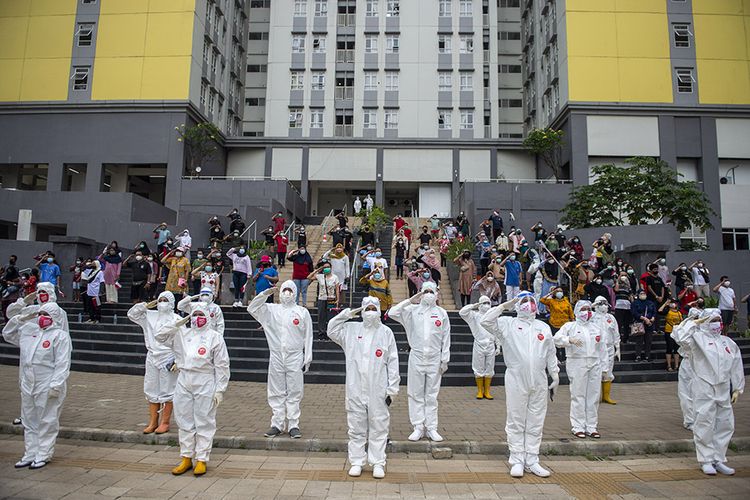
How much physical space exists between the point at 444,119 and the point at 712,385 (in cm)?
3410

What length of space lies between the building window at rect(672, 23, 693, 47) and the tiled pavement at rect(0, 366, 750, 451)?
29099 mm

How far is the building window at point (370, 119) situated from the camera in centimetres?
3838

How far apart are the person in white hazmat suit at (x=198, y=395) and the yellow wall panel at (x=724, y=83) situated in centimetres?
3497

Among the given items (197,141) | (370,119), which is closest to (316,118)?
(370,119)

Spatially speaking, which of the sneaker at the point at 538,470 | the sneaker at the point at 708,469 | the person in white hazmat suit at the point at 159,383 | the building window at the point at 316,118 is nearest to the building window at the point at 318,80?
the building window at the point at 316,118

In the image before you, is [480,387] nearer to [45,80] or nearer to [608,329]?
[608,329]

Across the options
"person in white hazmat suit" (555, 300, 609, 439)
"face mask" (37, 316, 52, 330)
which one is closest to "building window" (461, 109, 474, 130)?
"person in white hazmat suit" (555, 300, 609, 439)

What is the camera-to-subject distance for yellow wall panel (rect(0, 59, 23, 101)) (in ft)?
102

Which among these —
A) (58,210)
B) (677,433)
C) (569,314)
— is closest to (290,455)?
(677,433)

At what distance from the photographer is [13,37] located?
31344 millimetres

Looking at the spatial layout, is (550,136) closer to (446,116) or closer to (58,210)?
(446,116)

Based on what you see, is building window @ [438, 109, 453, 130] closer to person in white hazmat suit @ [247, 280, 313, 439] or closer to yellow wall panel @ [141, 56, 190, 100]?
yellow wall panel @ [141, 56, 190, 100]

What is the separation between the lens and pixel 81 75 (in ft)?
102

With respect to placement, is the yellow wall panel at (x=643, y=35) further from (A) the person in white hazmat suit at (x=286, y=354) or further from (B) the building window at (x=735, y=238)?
(A) the person in white hazmat suit at (x=286, y=354)
